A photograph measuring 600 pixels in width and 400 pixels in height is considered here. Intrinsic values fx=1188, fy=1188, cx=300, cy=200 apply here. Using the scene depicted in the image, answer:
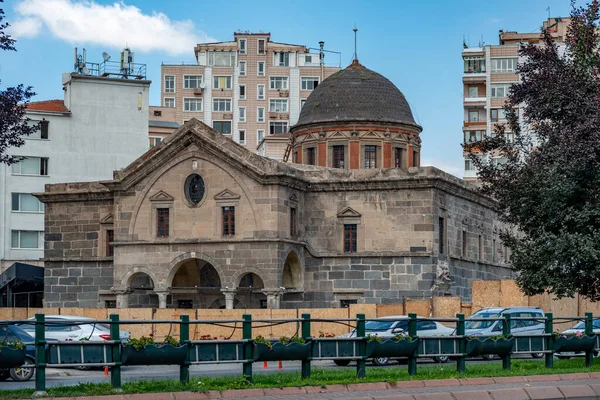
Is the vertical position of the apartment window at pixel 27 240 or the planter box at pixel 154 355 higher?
the apartment window at pixel 27 240

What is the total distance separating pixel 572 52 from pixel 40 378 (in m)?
16.8

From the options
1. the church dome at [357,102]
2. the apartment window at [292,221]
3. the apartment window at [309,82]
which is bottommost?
the apartment window at [292,221]

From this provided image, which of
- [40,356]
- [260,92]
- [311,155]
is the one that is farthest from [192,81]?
[40,356]

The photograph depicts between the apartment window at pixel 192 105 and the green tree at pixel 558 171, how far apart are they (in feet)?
301

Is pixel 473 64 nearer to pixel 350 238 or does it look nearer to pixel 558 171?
pixel 350 238

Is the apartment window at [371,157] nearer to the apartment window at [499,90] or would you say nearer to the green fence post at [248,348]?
the green fence post at [248,348]

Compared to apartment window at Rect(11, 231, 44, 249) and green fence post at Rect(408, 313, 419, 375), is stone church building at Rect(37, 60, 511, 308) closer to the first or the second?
apartment window at Rect(11, 231, 44, 249)

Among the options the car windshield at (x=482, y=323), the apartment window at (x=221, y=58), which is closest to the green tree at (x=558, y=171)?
the car windshield at (x=482, y=323)

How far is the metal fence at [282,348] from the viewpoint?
19672 millimetres

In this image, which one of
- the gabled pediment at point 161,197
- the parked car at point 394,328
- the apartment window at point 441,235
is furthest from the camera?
the gabled pediment at point 161,197

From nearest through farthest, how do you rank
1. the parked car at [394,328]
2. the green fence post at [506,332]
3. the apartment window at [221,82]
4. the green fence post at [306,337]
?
the green fence post at [306,337] → the green fence post at [506,332] → the parked car at [394,328] → the apartment window at [221,82]

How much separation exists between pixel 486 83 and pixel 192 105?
3199 cm

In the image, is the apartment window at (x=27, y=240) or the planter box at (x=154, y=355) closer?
the planter box at (x=154, y=355)

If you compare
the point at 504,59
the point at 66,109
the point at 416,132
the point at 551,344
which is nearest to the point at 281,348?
the point at 551,344
